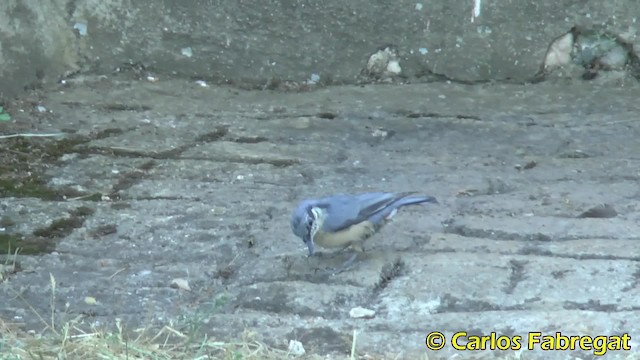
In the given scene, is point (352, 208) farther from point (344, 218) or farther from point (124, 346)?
point (124, 346)

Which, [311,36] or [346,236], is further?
[311,36]

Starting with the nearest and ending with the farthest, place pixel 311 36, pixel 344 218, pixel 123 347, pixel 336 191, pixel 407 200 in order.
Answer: pixel 123 347, pixel 344 218, pixel 407 200, pixel 336 191, pixel 311 36

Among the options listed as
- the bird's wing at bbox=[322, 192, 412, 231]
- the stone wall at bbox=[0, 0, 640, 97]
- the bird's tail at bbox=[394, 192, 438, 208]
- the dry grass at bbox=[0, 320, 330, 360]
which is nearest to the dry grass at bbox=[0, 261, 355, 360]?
the dry grass at bbox=[0, 320, 330, 360]

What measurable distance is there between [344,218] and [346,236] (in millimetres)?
80

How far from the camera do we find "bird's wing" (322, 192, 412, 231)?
12.9 feet

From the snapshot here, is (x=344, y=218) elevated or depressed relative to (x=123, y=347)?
elevated

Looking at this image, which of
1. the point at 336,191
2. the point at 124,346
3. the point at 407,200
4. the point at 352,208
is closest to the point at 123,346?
the point at 124,346

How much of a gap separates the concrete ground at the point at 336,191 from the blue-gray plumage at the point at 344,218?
108 millimetres

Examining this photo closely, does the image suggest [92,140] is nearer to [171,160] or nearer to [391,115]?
[171,160]

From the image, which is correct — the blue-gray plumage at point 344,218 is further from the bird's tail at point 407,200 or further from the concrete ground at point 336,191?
the concrete ground at point 336,191

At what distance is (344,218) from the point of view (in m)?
3.94

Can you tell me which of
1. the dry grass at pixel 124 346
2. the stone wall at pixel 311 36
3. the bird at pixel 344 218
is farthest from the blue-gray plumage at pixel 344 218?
the stone wall at pixel 311 36

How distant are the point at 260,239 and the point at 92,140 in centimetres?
173

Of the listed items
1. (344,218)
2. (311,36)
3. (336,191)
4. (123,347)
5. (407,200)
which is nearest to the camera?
(123,347)
